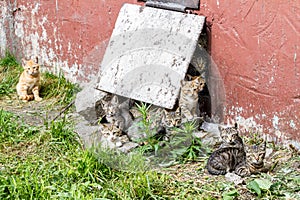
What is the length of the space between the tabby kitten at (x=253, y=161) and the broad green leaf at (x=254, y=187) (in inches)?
7.1

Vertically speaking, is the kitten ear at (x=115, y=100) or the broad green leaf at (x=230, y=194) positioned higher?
the kitten ear at (x=115, y=100)

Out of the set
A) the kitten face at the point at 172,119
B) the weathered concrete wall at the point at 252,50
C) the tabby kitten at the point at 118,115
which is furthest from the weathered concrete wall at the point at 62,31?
the kitten face at the point at 172,119

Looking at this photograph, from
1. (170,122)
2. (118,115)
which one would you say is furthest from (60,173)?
(170,122)

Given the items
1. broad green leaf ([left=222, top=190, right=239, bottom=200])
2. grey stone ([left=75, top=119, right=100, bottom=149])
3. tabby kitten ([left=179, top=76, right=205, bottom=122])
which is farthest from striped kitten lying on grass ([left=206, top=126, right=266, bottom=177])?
grey stone ([left=75, top=119, right=100, bottom=149])

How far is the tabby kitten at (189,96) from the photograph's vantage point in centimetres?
559

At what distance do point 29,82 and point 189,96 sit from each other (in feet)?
7.74

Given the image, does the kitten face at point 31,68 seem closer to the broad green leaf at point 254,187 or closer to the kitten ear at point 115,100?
the kitten ear at point 115,100

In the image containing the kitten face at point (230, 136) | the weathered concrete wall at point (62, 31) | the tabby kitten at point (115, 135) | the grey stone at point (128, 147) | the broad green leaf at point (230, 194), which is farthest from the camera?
the weathered concrete wall at point (62, 31)

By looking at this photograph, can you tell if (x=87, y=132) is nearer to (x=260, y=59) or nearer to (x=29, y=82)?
(x=29, y=82)

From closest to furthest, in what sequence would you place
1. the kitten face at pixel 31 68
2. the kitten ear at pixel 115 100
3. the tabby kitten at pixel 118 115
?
the tabby kitten at pixel 118 115 → the kitten ear at pixel 115 100 → the kitten face at pixel 31 68

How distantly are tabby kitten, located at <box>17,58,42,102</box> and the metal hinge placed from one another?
1.69 meters

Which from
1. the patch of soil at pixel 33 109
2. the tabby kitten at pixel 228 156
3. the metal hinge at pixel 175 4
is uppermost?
the metal hinge at pixel 175 4

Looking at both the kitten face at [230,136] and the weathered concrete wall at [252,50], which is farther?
the weathered concrete wall at [252,50]

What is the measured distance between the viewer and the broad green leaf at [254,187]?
→ 466 cm
